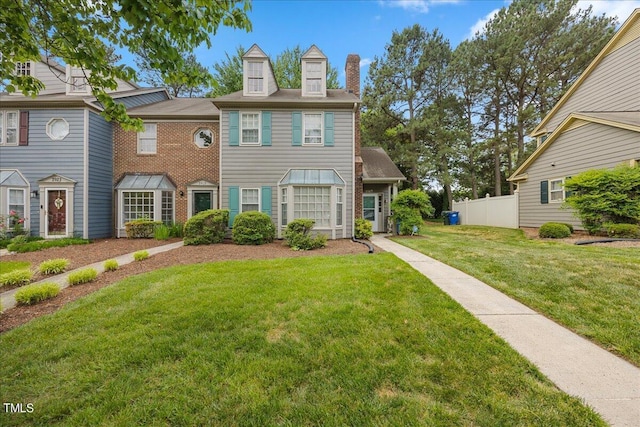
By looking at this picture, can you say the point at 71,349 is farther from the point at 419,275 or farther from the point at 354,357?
the point at 419,275

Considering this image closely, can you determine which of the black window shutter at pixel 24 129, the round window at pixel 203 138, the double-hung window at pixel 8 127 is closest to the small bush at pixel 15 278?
the round window at pixel 203 138

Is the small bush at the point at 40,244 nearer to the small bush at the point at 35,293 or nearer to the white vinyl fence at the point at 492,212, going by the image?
the small bush at the point at 35,293

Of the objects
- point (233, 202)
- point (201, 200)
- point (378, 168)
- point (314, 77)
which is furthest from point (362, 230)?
point (201, 200)

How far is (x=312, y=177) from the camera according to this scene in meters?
10.5

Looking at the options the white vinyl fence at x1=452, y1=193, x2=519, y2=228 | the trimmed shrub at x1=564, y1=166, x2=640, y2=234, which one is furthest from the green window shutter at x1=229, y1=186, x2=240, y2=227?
Answer: the white vinyl fence at x1=452, y1=193, x2=519, y2=228

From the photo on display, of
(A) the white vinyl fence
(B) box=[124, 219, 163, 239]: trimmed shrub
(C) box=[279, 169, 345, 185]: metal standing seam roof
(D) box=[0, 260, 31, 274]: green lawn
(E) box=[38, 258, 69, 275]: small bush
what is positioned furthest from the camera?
(A) the white vinyl fence

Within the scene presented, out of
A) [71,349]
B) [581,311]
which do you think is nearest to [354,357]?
[71,349]

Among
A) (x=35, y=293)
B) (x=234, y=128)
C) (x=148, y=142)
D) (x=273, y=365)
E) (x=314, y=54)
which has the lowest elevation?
(x=273, y=365)

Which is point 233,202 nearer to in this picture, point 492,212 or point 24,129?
point 24,129

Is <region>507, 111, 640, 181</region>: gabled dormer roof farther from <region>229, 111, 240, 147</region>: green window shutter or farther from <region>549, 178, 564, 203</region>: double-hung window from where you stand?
<region>229, 111, 240, 147</region>: green window shutter

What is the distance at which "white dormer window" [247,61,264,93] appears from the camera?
11.1m

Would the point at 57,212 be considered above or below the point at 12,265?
above

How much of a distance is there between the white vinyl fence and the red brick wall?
15426 millimetres

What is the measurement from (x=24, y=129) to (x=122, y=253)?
769 centimetres
